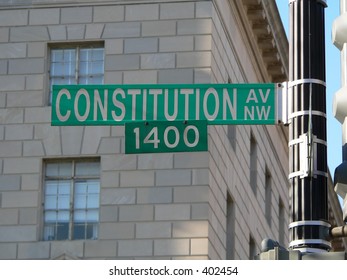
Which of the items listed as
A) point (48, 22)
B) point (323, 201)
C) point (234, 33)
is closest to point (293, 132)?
point (323, 201)

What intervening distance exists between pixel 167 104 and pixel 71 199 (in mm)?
15153

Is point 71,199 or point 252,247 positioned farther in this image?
point 252,247

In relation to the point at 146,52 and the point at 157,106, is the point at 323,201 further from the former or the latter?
the point at 146,52

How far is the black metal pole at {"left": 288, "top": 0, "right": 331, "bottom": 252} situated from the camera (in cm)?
984

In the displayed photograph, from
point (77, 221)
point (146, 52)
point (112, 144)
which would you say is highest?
point (146, 52)

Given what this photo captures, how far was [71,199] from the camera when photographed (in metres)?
27.5

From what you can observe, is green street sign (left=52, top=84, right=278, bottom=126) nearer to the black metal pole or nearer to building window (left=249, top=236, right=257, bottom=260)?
the black metal pole

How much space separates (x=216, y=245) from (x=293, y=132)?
1734cm

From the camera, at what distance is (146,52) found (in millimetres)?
27969

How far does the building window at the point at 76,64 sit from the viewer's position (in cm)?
2834

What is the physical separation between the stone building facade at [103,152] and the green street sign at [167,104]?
13.5 m

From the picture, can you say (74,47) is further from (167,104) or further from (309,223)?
(309,223)

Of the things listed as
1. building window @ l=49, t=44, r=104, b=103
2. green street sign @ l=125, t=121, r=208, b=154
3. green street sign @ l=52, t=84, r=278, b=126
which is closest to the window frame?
building window @ l=49, t=44, r=104, b=103

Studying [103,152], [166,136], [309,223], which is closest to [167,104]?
[166,136]
